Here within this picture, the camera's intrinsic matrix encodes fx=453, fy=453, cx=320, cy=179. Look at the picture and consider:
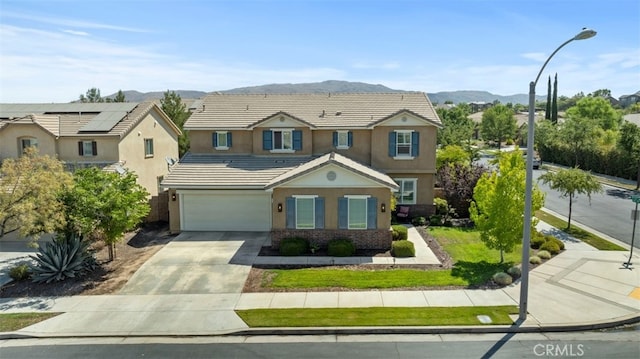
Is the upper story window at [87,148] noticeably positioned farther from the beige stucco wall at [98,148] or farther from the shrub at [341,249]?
the shrub at [341,249]

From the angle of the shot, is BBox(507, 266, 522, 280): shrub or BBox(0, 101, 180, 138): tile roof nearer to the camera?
BBox(507, 266, 522, 280): shrub

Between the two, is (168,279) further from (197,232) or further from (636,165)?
(636,165)

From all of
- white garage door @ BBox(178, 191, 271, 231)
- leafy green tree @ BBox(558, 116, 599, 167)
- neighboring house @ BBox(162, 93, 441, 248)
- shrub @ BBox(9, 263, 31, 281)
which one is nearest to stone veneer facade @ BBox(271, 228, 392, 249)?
neighboring house @ BBox(162, 93, 441, 248)

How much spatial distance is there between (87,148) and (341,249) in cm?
1806

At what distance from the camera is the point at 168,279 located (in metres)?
18.2

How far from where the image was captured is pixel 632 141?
127 ft

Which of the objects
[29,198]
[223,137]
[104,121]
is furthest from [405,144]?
[29,198]

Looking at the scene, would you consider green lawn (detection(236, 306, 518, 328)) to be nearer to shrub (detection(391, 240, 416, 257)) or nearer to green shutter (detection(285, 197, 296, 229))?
shrub (detection(391, 240, 416, 257))

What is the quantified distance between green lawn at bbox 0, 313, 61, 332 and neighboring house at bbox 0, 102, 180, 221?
1249cm

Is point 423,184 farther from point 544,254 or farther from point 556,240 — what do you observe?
point 544,254

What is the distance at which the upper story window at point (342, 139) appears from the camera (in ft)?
93.2

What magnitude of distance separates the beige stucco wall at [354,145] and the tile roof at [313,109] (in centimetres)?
48

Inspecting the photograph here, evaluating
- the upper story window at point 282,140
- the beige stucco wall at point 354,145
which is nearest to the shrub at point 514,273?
the beige stucco wall at point 354,145

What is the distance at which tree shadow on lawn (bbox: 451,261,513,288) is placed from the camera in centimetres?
1734
